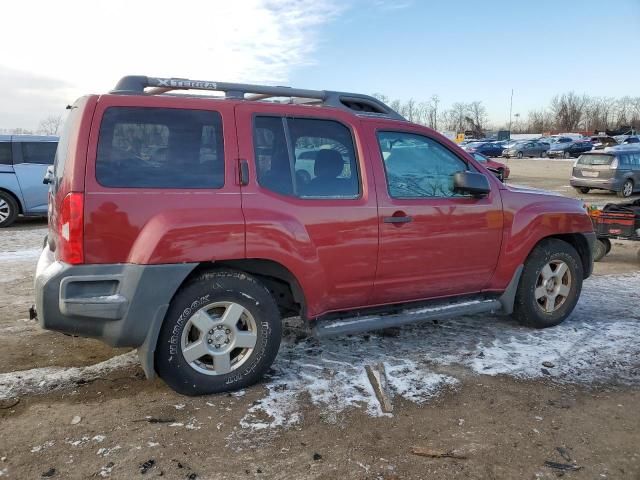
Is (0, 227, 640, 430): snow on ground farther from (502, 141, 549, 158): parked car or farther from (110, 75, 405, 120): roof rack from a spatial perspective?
(502, 141, 549, 158): parked car

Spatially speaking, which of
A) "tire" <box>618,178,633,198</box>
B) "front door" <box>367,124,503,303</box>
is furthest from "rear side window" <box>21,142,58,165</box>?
"tire" <box>618,178,633,198</box>

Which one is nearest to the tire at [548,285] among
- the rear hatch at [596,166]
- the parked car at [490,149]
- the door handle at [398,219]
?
the door handle at [398,219]

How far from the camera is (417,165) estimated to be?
4.16 m

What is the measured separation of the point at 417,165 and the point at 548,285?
1813mm

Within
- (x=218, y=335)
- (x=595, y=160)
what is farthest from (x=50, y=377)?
(x=595, y=160)

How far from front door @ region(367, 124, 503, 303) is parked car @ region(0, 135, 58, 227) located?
9067 millimetres

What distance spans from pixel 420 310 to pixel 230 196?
184 centimetres

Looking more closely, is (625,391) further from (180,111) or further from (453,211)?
(180,111)

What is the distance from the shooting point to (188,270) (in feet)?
10.6

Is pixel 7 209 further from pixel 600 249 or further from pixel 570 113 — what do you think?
pixel 570 113

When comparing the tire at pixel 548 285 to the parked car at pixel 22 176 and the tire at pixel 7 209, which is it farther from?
the tire at pixel 7 209

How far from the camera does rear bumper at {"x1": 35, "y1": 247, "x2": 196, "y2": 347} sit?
121 inches

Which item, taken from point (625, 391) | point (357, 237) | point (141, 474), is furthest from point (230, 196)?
point (625, 391)

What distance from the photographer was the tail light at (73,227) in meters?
3.01
